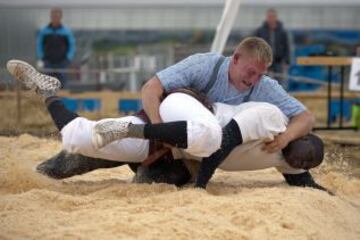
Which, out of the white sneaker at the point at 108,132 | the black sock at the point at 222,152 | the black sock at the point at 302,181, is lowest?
the black sock at the point at 302,181

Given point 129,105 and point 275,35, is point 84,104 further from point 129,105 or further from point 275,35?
point 275,35

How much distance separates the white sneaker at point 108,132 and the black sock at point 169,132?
12 centimetres

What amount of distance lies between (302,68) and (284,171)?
346 inches

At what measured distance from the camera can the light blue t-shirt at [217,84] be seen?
4781 mm

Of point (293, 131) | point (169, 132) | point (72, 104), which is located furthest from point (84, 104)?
point (169, 132)

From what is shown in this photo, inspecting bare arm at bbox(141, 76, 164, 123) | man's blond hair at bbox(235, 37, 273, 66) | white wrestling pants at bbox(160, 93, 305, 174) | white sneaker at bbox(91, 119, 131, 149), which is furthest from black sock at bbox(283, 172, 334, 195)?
white sneaker at bbox(91, 119, 131, 149)

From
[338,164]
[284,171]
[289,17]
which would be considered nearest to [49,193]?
[284,171]

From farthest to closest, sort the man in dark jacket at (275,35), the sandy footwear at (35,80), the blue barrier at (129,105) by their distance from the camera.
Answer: the blue barrier at (129,105) < the man in dark jacket at (275,35) < the sandy footwear at (35,80)

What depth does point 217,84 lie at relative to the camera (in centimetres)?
485

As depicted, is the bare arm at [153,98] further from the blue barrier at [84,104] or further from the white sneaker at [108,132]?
the blue barrier at [84,104]

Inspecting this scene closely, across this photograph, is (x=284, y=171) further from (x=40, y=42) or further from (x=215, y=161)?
(x=40, y=42)

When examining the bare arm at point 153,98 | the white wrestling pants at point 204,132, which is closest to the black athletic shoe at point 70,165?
the white wrestling pants at point 204,132

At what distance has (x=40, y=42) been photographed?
1212 centimetres

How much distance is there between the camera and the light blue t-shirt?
478cm
